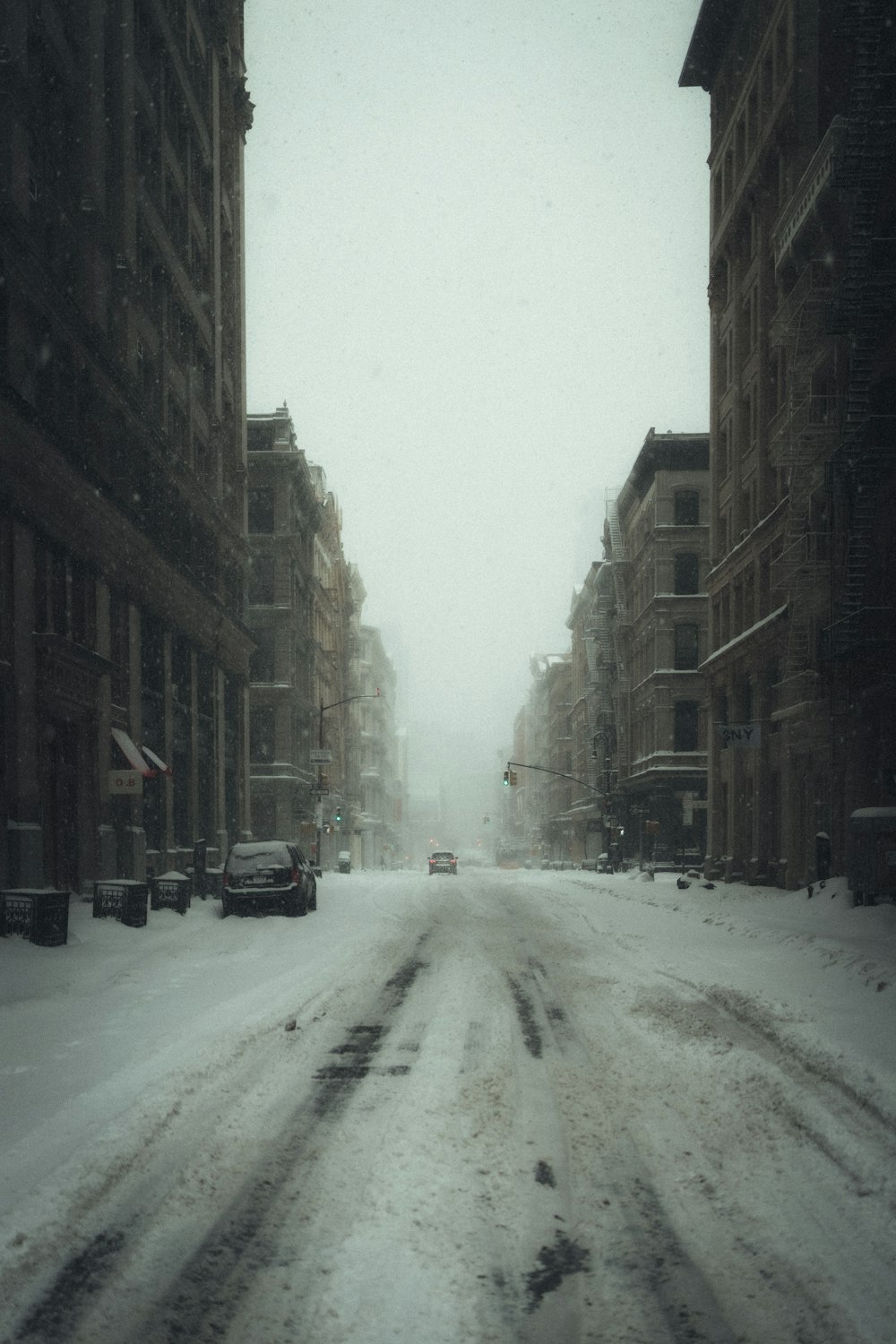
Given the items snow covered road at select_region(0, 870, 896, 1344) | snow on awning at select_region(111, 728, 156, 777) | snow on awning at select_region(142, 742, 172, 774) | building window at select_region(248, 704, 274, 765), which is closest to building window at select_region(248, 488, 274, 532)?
building window at select_region(248, 704, 274, 765)

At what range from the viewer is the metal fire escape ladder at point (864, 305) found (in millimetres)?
26859

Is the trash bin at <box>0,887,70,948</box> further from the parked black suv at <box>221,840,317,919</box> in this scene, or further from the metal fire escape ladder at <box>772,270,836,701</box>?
the metal fire escape ladder at <box>772,270,836,701</box>

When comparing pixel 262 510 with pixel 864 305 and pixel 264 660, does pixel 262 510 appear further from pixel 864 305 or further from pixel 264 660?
pixel 864 305

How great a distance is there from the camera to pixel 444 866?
67.3 meters

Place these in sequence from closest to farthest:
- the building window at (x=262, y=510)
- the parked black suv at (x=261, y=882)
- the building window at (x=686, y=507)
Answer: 1. the parked black suv at (x=261, y=882)
2. the building window at (x=686, y=507)
3. the building window at (x=262, y=510)

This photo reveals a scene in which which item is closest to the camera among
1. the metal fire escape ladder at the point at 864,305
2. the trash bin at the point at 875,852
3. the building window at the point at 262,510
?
the trash bin at the point at 875,852

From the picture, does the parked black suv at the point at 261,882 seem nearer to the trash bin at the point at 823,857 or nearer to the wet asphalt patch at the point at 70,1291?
the trash bin at the point at 823,857

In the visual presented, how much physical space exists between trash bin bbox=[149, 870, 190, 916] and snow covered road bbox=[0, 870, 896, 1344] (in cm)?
1043

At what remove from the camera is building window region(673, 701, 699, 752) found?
60781 millimetres

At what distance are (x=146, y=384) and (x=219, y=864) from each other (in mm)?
17124

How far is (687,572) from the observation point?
61562mm

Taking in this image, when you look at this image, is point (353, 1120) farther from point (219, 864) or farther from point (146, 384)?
point (219, 864)

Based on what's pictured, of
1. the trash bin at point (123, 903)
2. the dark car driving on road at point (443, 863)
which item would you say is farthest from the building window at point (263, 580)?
the trash bin at point (123, 903)

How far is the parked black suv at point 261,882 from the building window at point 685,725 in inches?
1531
